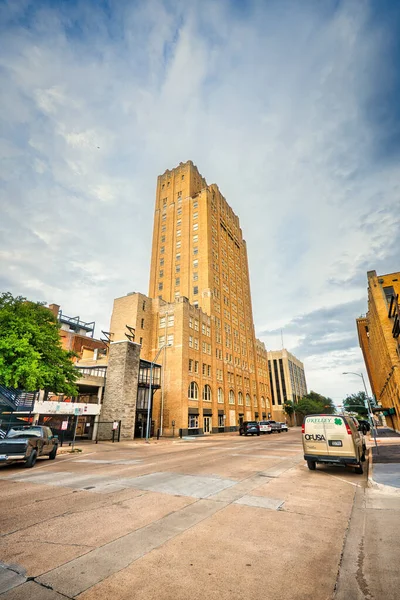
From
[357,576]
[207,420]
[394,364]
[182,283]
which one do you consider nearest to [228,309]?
[182,283]

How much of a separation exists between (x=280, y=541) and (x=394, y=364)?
3473 cm

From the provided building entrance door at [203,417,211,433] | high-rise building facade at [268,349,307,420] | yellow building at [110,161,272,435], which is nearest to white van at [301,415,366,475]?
yellow building at [110,161,272,435]

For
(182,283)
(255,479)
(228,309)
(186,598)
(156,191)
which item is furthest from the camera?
(156,191)

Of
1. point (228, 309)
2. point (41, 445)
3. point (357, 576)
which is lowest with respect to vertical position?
point (357, 576)

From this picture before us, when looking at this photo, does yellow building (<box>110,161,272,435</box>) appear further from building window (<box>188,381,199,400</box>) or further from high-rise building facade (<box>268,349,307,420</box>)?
high-rise building facade (<box>268,349,307,420</box>)

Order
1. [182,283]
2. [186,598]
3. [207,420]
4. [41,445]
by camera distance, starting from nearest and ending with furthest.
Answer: [186,598], [41,445], [207,420], [182,283]

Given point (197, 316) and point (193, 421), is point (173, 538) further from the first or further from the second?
point (197, 316)

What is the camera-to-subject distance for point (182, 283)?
57938 mm

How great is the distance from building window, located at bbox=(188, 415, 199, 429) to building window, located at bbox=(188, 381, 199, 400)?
2.58 metres

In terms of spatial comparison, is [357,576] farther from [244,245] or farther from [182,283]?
[244,245]

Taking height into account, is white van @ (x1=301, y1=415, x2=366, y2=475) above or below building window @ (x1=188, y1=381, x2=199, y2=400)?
below

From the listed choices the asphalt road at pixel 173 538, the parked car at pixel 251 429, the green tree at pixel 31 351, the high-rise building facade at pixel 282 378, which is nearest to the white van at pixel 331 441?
the asphalt road at pixel 173 538

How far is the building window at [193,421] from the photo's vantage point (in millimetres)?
41625

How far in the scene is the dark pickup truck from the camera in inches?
481
